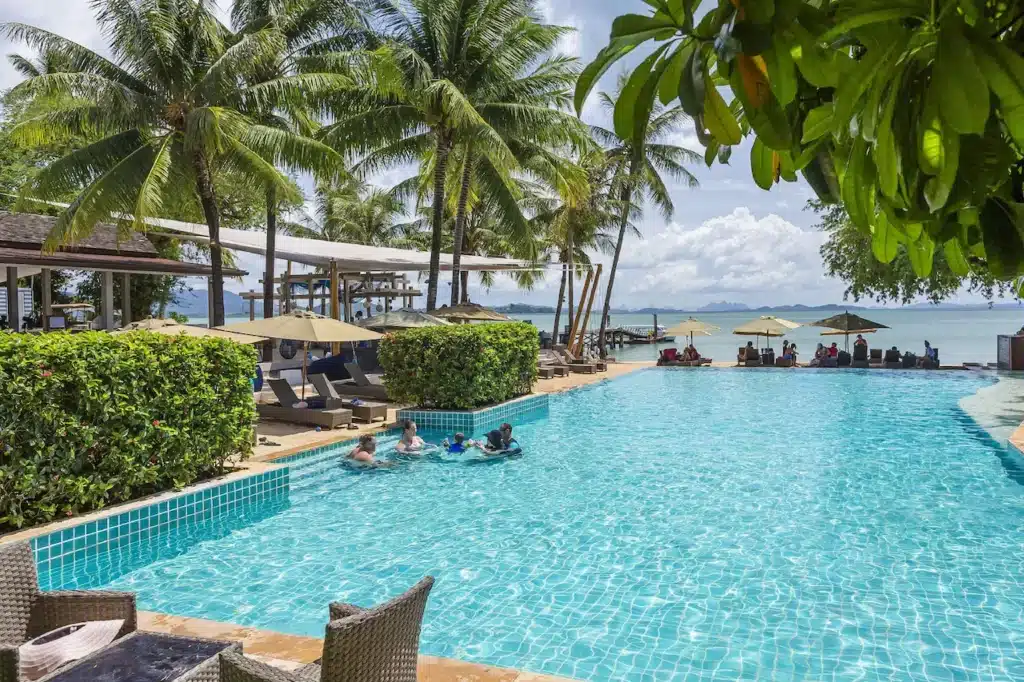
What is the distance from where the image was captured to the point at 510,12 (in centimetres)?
1933

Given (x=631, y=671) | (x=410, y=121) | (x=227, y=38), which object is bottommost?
(x=631, y=671)

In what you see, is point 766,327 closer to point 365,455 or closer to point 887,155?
point 365,455

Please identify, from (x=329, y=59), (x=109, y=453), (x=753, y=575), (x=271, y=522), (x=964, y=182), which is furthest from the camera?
(x=329, y=59)

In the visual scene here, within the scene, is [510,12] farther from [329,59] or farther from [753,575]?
[753,575]

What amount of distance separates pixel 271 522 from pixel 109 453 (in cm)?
183

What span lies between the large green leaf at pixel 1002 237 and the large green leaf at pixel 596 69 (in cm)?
74

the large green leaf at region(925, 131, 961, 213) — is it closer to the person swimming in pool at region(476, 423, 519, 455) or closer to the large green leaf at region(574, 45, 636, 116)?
the large green leaf at region(574, 45, 636, 116)

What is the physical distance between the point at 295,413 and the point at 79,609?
29.3 ft

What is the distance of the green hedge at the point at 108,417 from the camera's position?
21.1 feet

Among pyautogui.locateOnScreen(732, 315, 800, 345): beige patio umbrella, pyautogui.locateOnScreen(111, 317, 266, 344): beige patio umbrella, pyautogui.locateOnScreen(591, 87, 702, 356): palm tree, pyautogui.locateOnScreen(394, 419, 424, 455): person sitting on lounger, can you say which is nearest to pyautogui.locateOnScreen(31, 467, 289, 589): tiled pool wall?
pyautogui.locateOnScreen(394, 419, 424, 455): person sitting on lounger

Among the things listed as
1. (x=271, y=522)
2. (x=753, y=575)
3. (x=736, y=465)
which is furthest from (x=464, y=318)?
(x=753, y=575)

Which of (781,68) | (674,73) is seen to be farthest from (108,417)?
(781,68)

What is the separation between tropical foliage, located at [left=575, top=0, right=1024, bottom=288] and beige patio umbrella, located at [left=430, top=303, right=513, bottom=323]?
18.4 metres

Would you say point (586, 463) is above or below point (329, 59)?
below
